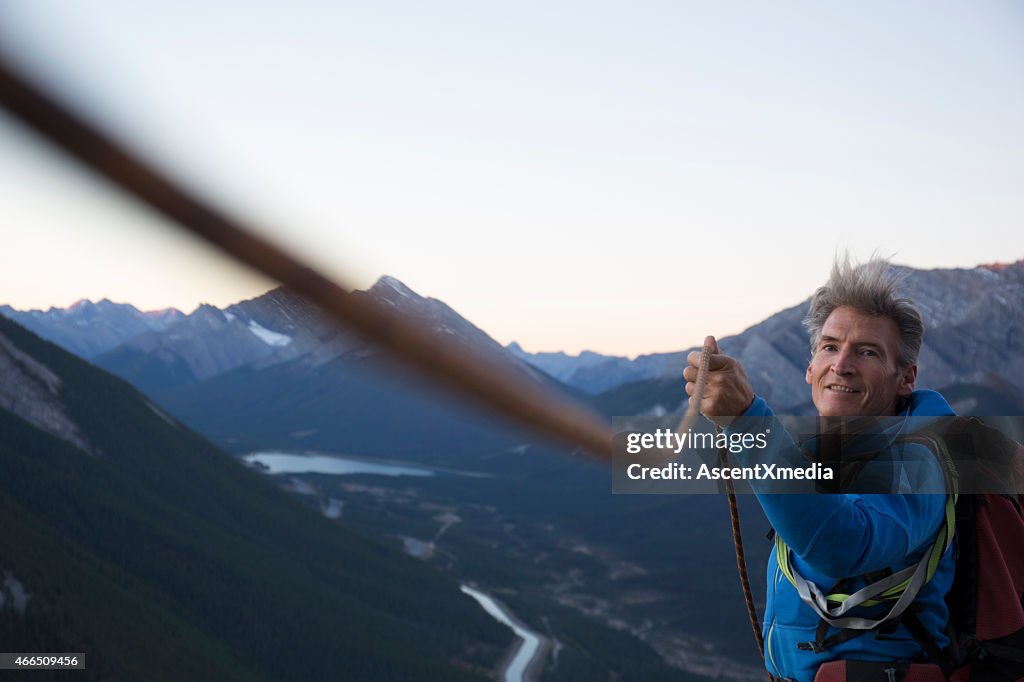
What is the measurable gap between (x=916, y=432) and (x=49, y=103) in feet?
6.29

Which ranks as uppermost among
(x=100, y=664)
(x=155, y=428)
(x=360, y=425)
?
(x=360, y=425)

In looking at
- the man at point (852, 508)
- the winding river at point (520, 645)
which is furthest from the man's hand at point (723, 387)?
the winding river at point (520, 645)

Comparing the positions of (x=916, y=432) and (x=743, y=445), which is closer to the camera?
(x=743, y=445)

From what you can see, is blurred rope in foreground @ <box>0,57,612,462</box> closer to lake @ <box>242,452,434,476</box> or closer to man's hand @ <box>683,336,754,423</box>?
man's hand @ <box>683,336,754,423</box>

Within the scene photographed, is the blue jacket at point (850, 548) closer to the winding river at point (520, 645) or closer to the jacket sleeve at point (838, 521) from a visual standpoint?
the jacket sleeve at point (838, 521)

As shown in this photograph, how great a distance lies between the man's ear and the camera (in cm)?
257

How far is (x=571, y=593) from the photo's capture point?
83.4 metres

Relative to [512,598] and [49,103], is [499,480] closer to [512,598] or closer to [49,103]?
[512,598]

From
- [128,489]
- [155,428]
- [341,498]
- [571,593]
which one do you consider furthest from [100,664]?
[341,498]

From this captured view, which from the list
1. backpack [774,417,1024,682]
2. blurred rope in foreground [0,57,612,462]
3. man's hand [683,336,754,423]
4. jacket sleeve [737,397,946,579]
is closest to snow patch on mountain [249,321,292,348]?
blurred rope in foreground [0,57,612,462]

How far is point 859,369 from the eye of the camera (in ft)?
8.27

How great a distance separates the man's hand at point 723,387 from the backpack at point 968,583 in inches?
23.4

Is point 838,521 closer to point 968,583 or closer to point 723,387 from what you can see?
point 723,387

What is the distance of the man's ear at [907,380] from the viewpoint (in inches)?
101
